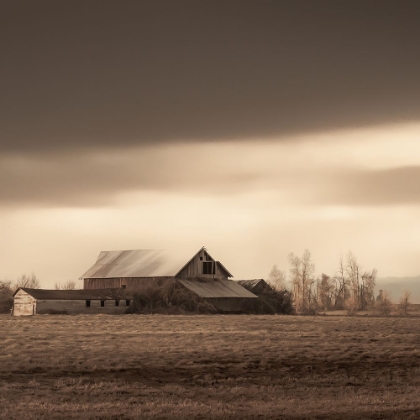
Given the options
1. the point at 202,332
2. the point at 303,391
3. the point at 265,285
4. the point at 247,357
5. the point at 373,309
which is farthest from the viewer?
the point at 373,309

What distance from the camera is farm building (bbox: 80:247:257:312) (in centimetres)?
8981

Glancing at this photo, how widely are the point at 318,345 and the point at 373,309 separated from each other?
70864 millimetres

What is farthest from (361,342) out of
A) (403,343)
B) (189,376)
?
(189,376)

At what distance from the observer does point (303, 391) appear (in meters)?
25.0

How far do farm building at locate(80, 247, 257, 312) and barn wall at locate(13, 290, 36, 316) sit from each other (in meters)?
13.6

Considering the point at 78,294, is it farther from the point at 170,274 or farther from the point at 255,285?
the point at 255,285

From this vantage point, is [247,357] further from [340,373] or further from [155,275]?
[155,275]

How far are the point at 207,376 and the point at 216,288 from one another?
6490cm

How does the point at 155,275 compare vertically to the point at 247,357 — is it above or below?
above

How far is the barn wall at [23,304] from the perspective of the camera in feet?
257

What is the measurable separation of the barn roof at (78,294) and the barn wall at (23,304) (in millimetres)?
458

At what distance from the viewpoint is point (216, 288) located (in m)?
92.2

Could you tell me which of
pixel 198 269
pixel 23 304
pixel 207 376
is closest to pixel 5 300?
pixel 23 304

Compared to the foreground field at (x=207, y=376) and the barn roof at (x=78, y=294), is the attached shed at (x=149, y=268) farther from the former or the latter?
the foreground field at (x=207, y=376)
